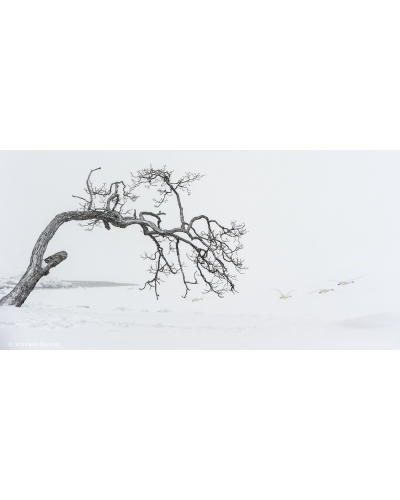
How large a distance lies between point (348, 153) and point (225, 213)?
4.31 feet

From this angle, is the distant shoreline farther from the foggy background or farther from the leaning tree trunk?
the leaning tree trunk

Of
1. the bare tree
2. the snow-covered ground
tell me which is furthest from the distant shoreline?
the bare tree

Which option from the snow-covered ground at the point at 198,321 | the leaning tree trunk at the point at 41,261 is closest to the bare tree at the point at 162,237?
the leaning tree trunk at the point at 41,261

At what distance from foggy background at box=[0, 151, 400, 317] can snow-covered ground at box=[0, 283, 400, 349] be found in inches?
1.2

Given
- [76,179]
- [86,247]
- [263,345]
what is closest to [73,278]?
[86,247]

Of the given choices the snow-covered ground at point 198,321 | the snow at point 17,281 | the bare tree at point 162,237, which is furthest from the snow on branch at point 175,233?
the snow at point 17,281

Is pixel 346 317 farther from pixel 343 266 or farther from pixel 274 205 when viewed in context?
Answer: pixel 274 205

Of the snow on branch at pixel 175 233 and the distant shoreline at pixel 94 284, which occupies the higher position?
the snow on branch at pixel 175 233

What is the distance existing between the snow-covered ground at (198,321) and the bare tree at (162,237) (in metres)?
0.18

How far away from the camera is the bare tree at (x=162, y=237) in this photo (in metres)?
4.26

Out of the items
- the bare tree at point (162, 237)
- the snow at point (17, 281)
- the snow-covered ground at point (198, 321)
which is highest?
the bare tree at point (162, 237)

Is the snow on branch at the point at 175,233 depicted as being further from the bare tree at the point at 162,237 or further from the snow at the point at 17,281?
the snow at the point at 17,281

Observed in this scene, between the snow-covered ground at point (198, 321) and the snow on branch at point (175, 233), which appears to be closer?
the snow-covered ground at point (198, 321)

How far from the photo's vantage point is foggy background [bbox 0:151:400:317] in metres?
4.25
